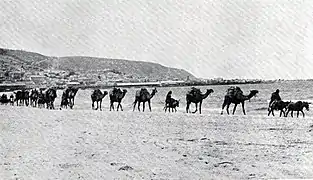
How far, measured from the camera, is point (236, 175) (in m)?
9.61

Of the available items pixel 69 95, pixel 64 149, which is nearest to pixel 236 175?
pixel 64 149

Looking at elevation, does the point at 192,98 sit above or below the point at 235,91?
below

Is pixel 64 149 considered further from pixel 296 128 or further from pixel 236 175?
pixel 296 128

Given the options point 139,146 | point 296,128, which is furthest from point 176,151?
point 296,128

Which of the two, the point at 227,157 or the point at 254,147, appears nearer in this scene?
the point at 227,157

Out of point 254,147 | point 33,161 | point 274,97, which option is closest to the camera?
point 33,161

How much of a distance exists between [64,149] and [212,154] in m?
4.09

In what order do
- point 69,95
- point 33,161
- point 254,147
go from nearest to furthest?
point 33,161 → point 254,147 → point 69,95

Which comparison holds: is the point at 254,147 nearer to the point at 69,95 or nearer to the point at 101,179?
the point at 101,179

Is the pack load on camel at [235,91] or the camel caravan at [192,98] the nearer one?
the camel caravan at [192,98]

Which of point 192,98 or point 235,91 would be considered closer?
point 235,91

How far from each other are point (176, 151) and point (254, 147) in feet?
7.76

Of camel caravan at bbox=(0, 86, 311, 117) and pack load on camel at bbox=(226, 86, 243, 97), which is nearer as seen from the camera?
camel caravan at bbox=(0, 86, 311, 117)

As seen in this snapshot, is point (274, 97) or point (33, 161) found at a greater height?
point (274, 97)
